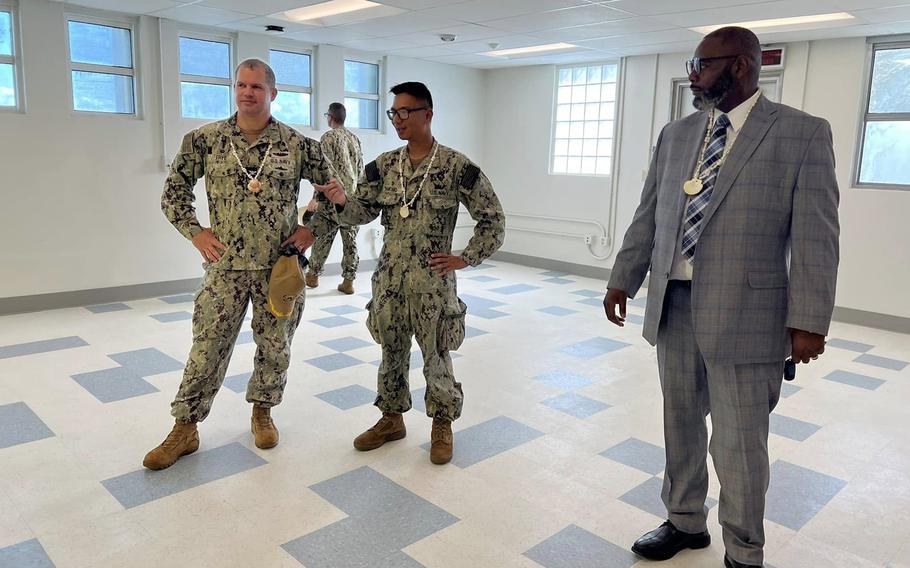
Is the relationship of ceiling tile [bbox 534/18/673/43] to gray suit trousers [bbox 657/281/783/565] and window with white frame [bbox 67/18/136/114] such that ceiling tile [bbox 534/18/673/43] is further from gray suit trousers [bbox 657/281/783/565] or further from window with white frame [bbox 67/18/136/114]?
gray suit trousers [bbox 657/281/783/565]

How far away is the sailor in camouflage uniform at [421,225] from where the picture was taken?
2.74 metres

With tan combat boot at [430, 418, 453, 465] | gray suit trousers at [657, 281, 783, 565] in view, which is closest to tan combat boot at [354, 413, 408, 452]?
tan combat boot at [430, 418, 453, 465]

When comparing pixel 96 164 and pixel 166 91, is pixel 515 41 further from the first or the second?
pixel 96 164

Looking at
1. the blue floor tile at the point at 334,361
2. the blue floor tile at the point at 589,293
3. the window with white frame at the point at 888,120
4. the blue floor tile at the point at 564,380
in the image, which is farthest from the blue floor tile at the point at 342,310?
the window with white frame at the point at 888,120

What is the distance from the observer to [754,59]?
1.91m

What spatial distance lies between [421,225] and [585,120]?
18.6 ft

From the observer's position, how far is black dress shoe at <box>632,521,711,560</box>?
88.8 inches

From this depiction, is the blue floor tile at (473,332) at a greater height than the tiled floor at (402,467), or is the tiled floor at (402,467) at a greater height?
the tiled floor at (402,467)

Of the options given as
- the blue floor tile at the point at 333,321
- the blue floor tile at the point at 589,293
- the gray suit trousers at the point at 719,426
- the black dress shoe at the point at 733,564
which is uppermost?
the gray suit trousers at the point at 719,426

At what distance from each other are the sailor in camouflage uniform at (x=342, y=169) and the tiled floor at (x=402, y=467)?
166 centimetres

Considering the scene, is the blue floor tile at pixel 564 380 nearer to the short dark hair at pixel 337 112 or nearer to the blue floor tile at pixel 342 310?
the blue floor tile at pixel 342 310

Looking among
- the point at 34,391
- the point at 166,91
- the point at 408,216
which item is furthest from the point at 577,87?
the point at 34,391

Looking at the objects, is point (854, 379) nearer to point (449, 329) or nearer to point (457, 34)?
point (449, 329)

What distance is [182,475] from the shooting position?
2742mm
